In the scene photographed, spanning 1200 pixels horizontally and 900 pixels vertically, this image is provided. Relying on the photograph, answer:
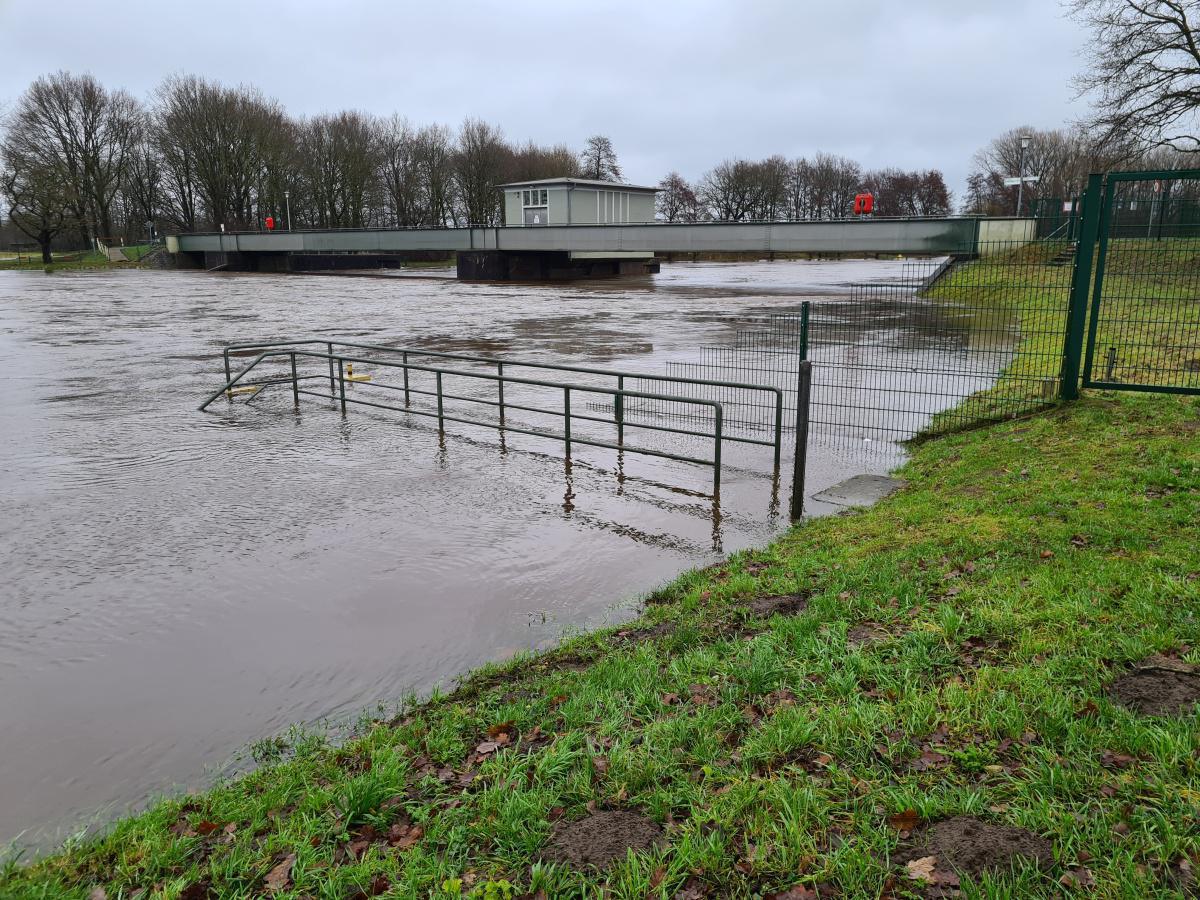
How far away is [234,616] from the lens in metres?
5.89

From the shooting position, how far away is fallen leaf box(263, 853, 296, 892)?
2955 millimetres

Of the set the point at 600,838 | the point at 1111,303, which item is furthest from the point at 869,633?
the point at 1111,303

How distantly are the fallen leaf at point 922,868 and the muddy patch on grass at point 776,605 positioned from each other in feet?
7.71

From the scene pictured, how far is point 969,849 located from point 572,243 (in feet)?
169

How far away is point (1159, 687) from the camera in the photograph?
11.6 feet

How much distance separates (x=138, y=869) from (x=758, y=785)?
2.32 metres

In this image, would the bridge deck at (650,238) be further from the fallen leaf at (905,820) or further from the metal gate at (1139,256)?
the fallen leaf at (905,820)

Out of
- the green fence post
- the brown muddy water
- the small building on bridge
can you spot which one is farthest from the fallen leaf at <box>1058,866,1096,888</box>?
the small building on bridge

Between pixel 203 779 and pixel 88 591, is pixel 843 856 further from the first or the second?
pixel 88 591

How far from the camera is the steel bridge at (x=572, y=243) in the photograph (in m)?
41.5

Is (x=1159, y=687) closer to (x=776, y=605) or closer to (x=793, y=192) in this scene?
(x=776, y=605)

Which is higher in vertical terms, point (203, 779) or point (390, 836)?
point (390, 836)

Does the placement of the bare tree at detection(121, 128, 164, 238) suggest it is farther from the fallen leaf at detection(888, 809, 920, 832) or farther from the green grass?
the fallen leaf at detection(888, 809, 920, 832)

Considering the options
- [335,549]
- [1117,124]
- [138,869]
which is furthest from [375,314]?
[138,869]
